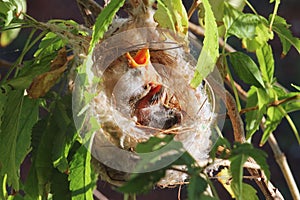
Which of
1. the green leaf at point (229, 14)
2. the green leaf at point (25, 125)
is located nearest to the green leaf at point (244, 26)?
the green leaf at point (229, 14)

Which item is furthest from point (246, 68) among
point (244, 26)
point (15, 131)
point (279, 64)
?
point (279, 64)

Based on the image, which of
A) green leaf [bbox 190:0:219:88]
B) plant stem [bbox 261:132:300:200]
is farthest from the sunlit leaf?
plant stem [bbox 261:132:300:200]

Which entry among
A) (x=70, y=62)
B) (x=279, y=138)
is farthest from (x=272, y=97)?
(x=279, y=138)

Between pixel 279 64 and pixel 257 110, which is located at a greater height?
pixel 257 110

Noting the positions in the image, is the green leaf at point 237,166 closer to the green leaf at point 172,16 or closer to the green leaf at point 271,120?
the green leaf at point 172,16

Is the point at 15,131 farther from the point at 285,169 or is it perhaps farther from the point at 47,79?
the point at 285,169

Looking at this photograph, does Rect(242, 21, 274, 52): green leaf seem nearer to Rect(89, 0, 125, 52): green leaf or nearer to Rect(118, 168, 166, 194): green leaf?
Rect(89, 0, 125, 52): green leaf
